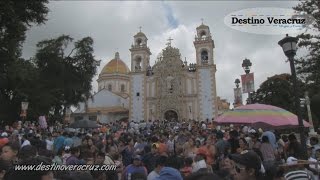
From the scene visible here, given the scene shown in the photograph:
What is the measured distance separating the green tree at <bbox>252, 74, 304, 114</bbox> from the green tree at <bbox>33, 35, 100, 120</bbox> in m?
21.7

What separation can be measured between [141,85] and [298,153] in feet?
154

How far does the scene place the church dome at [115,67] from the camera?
242 ft

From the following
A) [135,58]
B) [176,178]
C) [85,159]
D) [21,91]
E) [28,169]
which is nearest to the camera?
[28,169]

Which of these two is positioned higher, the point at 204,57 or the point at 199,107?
the point at 204,57

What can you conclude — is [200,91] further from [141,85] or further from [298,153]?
[298,153]

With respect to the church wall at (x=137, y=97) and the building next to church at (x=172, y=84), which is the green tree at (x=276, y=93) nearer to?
the building next to church at (x=172, y=84)

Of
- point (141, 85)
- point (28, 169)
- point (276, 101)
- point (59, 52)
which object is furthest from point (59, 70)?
point (28, 169)

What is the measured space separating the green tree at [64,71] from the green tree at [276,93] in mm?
21706

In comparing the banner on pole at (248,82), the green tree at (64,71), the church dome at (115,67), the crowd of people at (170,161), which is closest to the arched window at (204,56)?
the green tree at (64,71)

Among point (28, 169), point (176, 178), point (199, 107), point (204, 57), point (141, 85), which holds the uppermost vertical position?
point (204, 57)

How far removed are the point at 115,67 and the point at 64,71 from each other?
96.5 feet

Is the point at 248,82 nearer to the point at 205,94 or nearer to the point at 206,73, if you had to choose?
the point at 205,94

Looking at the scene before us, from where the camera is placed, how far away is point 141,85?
56.1 metres

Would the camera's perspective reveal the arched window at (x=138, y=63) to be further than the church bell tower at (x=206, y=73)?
Yes
